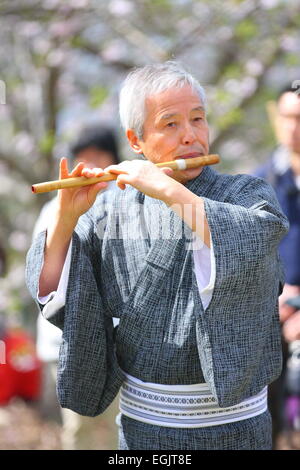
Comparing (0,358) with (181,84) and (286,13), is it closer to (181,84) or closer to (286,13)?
(181,84)

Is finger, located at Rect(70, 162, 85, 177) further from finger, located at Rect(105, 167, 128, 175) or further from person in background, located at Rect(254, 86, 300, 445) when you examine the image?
person in background, located at Rect(254, 86, 300, 445)

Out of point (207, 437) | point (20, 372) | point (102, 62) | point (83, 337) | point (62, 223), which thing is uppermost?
point (102, 62)

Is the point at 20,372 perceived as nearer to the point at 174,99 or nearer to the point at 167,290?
the point at 167,290

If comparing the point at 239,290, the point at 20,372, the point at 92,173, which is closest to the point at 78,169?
the point at 92,173

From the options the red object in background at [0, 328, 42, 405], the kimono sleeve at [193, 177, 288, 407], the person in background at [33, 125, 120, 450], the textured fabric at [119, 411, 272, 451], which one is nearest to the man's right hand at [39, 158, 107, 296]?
the kimono sleeve at [193, 177, 288, 407]

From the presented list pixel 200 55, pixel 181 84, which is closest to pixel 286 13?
pixel 200 55

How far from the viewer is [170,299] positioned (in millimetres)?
2131

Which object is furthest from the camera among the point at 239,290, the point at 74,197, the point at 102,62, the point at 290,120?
the point at 102,62

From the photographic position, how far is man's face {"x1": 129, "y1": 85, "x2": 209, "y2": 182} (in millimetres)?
2152

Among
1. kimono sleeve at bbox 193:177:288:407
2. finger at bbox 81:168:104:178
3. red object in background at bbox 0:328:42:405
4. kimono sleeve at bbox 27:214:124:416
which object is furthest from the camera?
red object in background at bbox 0:328:42:405

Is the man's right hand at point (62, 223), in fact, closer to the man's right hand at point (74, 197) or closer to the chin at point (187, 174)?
the man's right hand at point (74, 197)

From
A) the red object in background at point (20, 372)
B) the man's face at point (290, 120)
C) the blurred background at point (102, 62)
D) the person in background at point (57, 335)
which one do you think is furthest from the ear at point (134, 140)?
the red object in background at point (20, 372)

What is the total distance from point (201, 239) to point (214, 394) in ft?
1.43

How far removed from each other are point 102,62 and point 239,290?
12.3 ft
